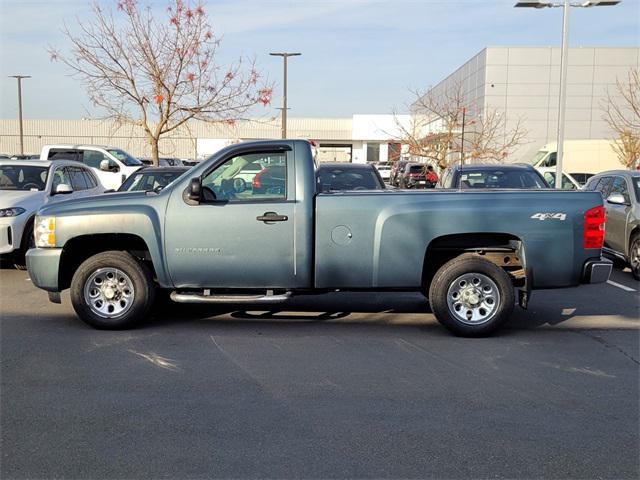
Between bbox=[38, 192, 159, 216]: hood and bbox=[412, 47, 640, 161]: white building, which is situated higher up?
bbox=[412, 47, 640, 161]: white building

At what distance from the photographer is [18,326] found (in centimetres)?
774

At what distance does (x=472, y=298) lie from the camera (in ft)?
24.0

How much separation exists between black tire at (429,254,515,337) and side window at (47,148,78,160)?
16.8 metres

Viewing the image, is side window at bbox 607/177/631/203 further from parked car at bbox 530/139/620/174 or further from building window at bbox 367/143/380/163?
building window at bbox 367/143/380/163

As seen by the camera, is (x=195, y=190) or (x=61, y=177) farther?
(x=61, y=177)

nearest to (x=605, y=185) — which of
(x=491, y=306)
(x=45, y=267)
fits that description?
(x=491, y=306)

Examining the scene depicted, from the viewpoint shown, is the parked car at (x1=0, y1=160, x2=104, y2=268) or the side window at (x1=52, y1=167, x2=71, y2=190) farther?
the side window at (x1=52, y1=167, x2=71, y2=190)

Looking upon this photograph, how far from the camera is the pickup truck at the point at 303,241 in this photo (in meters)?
7.20

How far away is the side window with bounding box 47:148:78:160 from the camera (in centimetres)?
2105

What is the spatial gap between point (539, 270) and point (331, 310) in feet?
8.74

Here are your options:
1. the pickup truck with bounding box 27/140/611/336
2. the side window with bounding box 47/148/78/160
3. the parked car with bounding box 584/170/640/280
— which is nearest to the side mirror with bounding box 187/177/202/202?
the pickup truck with bounding box 27/140/611/336

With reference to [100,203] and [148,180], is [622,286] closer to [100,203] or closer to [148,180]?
[100,203]

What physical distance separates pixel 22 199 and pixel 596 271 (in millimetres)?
8784

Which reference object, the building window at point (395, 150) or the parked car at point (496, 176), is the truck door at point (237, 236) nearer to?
the parked car at point (496, 176)
